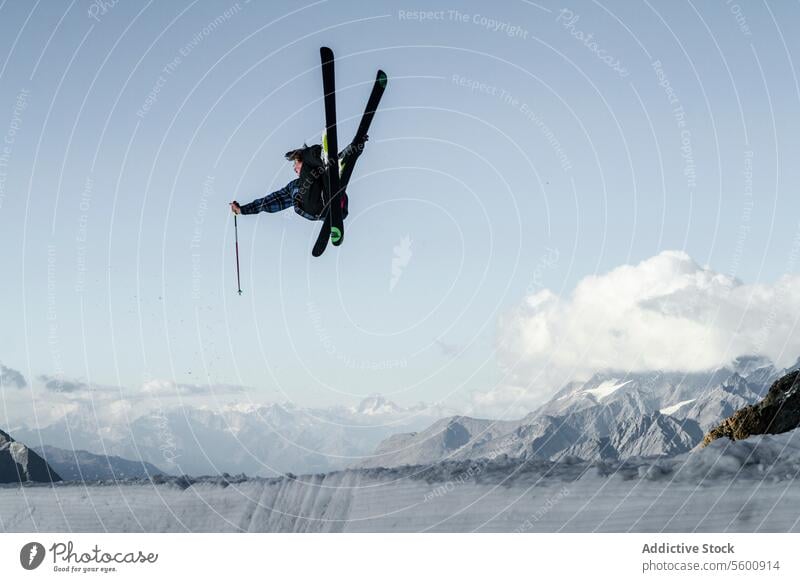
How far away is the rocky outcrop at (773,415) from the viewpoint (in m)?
20.8

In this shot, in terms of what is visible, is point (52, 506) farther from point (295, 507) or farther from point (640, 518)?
point (640, 518)

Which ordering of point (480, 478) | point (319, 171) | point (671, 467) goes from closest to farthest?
1. point (671, 467)
2. point (480, 478)
3. point (319, 171)

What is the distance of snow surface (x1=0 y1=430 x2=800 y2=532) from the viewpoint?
14.4 m

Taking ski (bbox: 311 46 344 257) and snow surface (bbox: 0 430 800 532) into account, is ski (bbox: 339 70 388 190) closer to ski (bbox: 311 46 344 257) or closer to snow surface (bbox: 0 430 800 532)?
ski (bbox: 311 46 344 257)

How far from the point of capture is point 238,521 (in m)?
19.2

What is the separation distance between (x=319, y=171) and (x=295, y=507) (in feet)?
27.2

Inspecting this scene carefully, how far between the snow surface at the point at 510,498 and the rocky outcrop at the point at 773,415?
5289mm

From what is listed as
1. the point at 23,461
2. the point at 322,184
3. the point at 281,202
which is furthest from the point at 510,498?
the point at 23,461

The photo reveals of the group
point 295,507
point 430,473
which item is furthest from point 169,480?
point 430,473

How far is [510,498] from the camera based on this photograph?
15.6m
